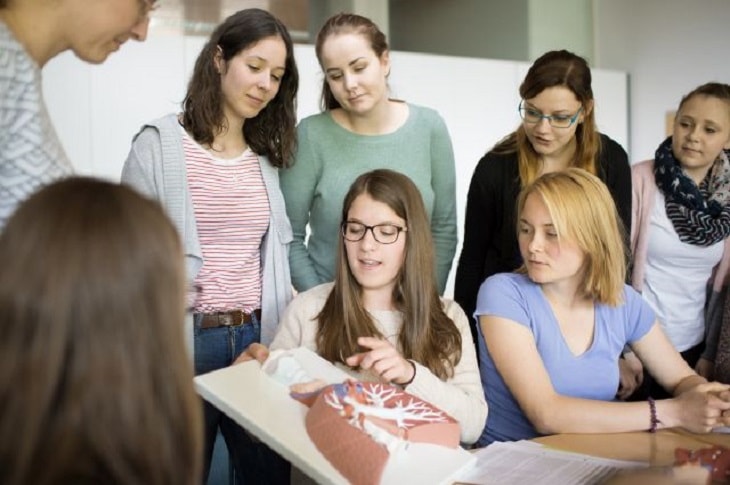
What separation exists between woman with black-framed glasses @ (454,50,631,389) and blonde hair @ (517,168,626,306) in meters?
0.32

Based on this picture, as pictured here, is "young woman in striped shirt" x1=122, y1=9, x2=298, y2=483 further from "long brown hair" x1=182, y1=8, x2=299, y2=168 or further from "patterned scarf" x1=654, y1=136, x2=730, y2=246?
"patterned scarf" x1=654, y1=136, x2=730, y2=246

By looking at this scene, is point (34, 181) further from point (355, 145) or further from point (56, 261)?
point (355, 145)

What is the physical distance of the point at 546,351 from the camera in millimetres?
1694

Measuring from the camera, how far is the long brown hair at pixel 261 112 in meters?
1.79

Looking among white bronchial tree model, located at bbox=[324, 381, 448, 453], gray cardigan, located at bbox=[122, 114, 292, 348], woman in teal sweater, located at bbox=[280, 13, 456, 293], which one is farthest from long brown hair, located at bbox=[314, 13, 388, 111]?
white bronchial tree model, located at bbox=[324, 381, 448, 453]

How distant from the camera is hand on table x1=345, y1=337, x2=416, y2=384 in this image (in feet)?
4.55

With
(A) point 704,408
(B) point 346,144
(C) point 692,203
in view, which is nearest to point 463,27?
(C) point 692,203

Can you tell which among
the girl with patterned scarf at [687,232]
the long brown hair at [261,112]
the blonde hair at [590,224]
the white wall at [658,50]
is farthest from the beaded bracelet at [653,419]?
the white wall at [658,50]

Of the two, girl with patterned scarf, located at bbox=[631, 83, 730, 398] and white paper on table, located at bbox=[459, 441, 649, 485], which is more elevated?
girl with patterned scarf, located at bbox=[631, 83, 730, 398]

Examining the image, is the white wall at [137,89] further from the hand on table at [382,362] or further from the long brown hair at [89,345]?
the long brown hair at [89,345]

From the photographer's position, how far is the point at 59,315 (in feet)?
2.24

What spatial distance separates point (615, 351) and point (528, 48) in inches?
163

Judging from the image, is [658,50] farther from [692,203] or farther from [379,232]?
[379,232]

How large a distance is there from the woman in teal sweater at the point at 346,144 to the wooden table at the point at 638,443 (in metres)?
0.66
